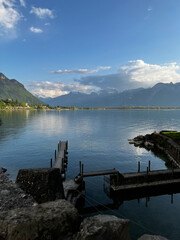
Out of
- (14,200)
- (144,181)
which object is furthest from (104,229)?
(144,181)

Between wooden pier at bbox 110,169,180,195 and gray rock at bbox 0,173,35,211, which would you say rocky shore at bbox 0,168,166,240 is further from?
wooden pier at bbox 110,169,180,195

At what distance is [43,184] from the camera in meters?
12.3

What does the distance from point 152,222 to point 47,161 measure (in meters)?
29.2

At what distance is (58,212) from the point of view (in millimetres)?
7504

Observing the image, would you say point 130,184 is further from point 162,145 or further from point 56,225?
point 162,145

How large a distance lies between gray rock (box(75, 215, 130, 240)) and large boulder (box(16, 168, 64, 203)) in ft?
18.8

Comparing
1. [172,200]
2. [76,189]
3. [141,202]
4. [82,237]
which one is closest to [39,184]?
[82,237]

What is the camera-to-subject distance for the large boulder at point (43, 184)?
39.9ft

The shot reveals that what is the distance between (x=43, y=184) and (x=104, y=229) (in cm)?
694

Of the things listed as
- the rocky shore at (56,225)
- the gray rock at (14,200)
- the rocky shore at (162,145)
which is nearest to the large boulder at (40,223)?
the rocky shore at (56,225)

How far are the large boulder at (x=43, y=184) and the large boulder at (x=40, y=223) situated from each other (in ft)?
14.8

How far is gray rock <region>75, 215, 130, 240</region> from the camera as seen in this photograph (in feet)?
21.7

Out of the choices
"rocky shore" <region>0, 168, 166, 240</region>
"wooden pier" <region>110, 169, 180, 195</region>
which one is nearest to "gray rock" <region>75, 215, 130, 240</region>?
"rocky shore" <region>0, 168, 166, 240</region>

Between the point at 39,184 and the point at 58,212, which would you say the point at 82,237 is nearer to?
the point at 58,212
